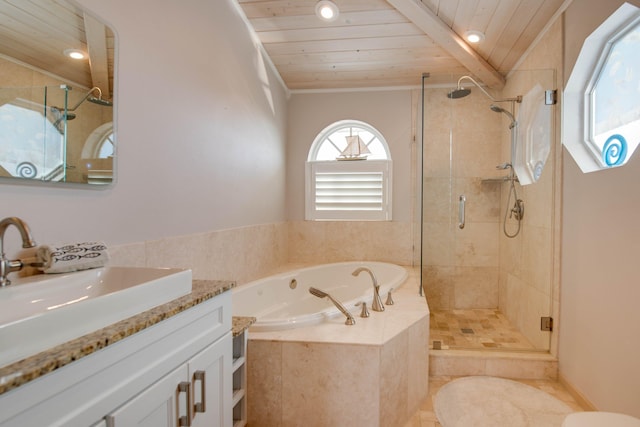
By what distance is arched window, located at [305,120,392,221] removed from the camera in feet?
11.9

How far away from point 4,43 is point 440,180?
2.86 metres

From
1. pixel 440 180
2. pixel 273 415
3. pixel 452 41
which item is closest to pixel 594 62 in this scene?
pixel 452 41

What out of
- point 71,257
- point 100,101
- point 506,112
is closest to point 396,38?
point 506,112

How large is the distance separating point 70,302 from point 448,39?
293 centimetres

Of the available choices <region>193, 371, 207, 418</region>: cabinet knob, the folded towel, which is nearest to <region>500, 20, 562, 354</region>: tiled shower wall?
<region>193, 371, 207, 418</region>: cabinet knob

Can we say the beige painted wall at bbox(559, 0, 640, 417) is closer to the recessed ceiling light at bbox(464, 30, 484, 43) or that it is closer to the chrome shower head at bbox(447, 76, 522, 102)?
the recessed ceiling light at bbox(464, 30, 484, 43)

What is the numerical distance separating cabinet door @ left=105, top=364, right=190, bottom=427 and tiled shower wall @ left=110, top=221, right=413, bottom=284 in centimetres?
68

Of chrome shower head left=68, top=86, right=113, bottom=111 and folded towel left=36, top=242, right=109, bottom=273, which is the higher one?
chrome shower head left=68, top=86, right=113, bottom=111

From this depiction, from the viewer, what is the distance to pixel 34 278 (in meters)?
1.03

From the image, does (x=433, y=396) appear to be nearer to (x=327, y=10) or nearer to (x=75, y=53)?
(x=75, y=53)

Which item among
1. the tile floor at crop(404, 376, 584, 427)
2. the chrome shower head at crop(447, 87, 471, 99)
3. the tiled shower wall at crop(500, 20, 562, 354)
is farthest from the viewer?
the chrome shower head at crop(447, 87, 471, 99)

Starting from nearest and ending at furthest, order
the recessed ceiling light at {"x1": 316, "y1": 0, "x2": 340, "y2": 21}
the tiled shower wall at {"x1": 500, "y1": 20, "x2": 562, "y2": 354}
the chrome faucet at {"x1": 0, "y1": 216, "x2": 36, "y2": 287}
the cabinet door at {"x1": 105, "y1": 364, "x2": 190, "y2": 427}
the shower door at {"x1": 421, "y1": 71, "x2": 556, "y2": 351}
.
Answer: the cabinet door at {"x1": 105, "y1": 364, "x2": 190, "y2": 427} < the chrome faucet at {"x1": 0, "y1": 216, "x2": 36, "y2": 287} < the tiled shower wall at {"x1": 500, "y1": 20, "x2": 562, "y2": 354} < the recessed ceiling light at {"x1": 316, "y1": 0, "x2": 340, "y2": 21} < the shower door at {"x1": 421, "y1": 71, "x2": 556, "y2": 351}

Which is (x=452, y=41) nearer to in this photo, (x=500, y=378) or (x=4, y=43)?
(x=500, y=378)

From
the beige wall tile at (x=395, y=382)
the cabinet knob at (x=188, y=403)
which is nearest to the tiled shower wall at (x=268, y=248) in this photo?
the cabinet knob at (x=188, y=403)
